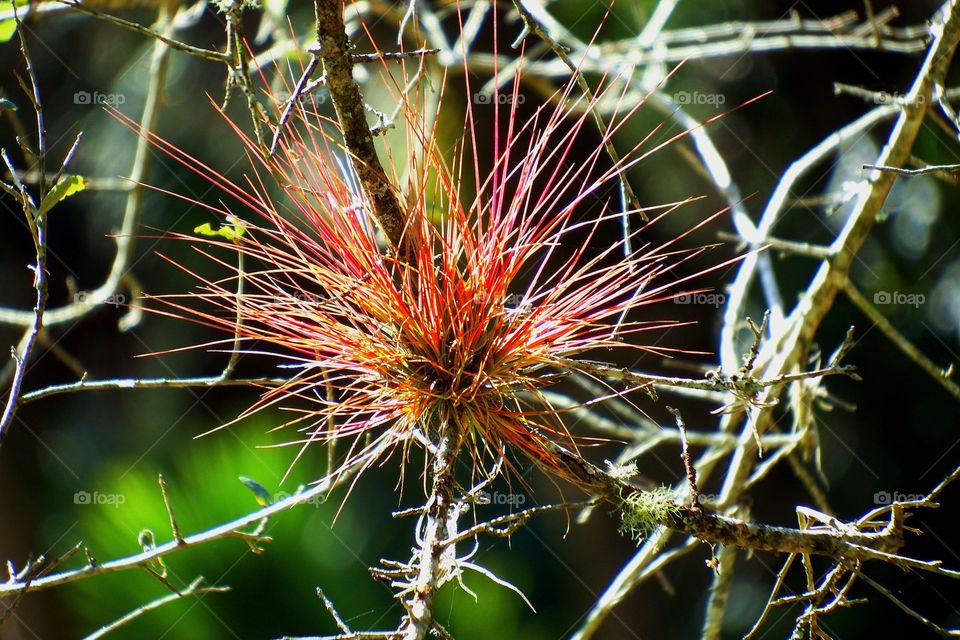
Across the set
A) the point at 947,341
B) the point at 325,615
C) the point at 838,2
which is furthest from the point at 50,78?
the point at 947,341

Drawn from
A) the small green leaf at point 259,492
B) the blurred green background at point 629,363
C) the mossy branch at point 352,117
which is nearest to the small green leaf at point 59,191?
the mossy branch at point 352,117

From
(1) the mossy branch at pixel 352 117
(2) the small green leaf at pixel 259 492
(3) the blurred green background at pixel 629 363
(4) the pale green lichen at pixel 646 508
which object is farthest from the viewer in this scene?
(3) the blurred green background at pixel 629 363

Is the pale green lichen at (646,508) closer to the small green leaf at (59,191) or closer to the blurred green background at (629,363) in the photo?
the small green leaf at (59,191)

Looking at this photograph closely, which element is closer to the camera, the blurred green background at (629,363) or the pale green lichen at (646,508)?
the pale green lichen at (646,508)

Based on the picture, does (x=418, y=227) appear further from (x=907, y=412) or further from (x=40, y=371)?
(x=40, y=371)

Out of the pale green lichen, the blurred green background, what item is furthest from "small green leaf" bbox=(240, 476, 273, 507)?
the blurred green background

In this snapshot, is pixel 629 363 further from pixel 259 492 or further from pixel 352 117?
pixel 352 117
